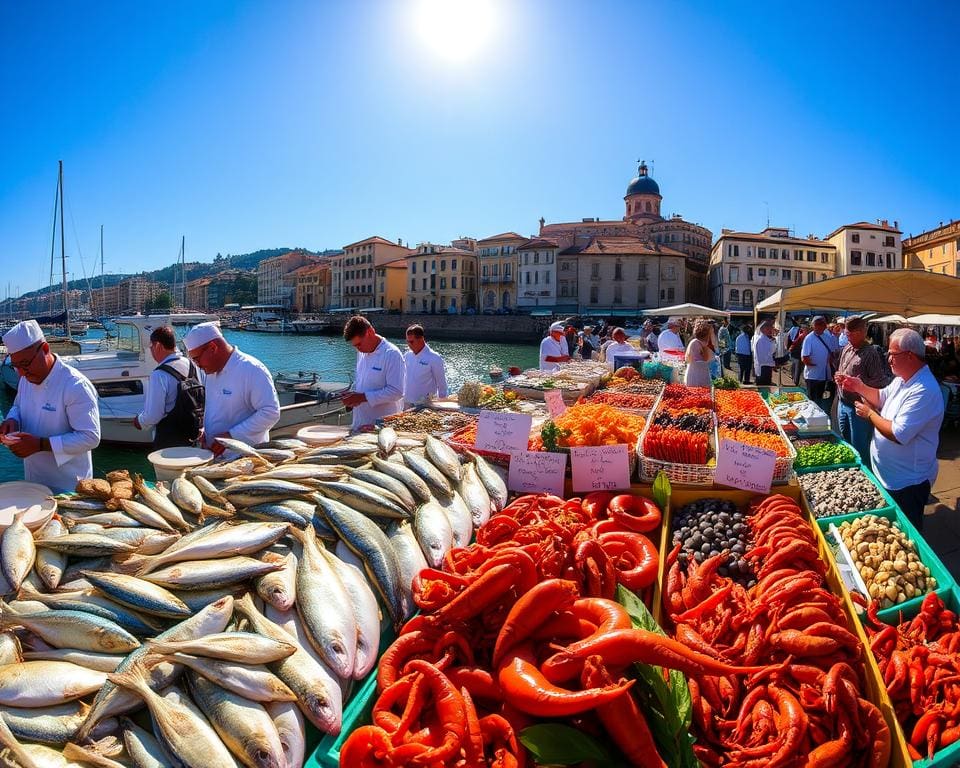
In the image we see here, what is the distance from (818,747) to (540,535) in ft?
4.02

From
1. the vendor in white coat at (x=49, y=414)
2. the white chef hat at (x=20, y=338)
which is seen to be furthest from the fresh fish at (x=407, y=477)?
the white chef hat at (x=20, y=338)

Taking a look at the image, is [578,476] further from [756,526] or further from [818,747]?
[818,747]

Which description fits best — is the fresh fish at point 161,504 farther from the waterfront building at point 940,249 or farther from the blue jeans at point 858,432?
the waterfront building at point 940,249

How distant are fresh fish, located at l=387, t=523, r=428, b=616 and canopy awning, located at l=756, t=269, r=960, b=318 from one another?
8038 mm

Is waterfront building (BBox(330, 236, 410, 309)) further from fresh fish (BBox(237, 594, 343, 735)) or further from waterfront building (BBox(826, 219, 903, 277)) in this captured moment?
fresh fish (BBox(237, 594, 343, 735))

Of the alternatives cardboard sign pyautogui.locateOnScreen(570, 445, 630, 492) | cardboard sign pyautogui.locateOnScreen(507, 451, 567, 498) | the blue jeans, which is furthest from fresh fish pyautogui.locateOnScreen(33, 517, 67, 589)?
the blue jeans

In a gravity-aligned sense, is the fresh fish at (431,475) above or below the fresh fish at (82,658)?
above

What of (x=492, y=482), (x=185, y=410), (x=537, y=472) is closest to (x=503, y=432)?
(x=537, y=472)

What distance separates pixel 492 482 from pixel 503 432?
52 cm

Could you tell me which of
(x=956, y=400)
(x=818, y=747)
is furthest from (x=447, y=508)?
(x=956, y=400)

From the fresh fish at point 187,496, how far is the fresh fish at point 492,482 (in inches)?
61.5

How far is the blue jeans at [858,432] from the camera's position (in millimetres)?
6703

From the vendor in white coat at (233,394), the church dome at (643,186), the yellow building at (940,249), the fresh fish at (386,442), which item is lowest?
the fresh fish at (386,442)

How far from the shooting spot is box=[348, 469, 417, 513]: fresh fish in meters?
2.82
